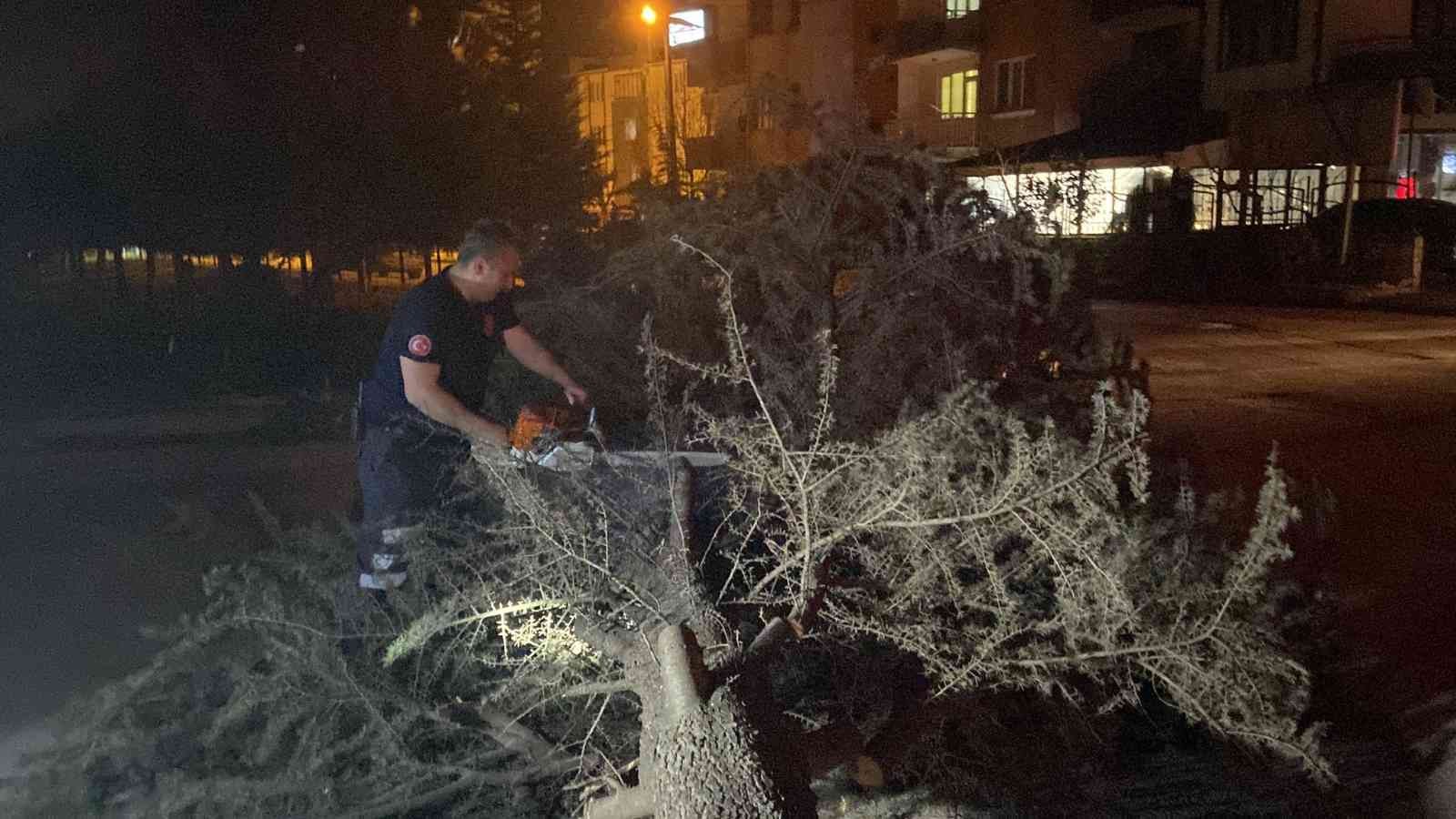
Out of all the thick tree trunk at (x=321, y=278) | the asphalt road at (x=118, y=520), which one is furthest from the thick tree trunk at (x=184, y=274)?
the asphalt road at (x=118, y=520)

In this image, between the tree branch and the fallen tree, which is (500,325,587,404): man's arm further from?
the tree branch

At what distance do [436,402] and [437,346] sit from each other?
242mm

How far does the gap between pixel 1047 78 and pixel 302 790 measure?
29.2m

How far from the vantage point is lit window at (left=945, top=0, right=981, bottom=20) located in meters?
31.8

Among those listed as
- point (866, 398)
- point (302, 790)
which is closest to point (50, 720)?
point (302, 790)

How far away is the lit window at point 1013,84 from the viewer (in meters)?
30.5

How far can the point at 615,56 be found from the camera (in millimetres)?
33344

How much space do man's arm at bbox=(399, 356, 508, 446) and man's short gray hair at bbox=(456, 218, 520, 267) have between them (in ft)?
1.64

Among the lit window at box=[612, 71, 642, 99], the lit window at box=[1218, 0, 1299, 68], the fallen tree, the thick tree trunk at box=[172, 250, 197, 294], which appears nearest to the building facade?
the lit window at box=[1218, 0, 1299, 68]

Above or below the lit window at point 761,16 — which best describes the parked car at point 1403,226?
below

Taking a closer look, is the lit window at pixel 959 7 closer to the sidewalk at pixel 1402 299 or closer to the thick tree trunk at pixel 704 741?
the sidewalk at pixel 1402 299

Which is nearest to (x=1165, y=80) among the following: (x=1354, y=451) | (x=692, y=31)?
(x=692, y=31)

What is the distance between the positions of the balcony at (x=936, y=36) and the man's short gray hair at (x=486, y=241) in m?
28.1

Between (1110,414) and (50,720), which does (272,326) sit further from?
(1110,414)
